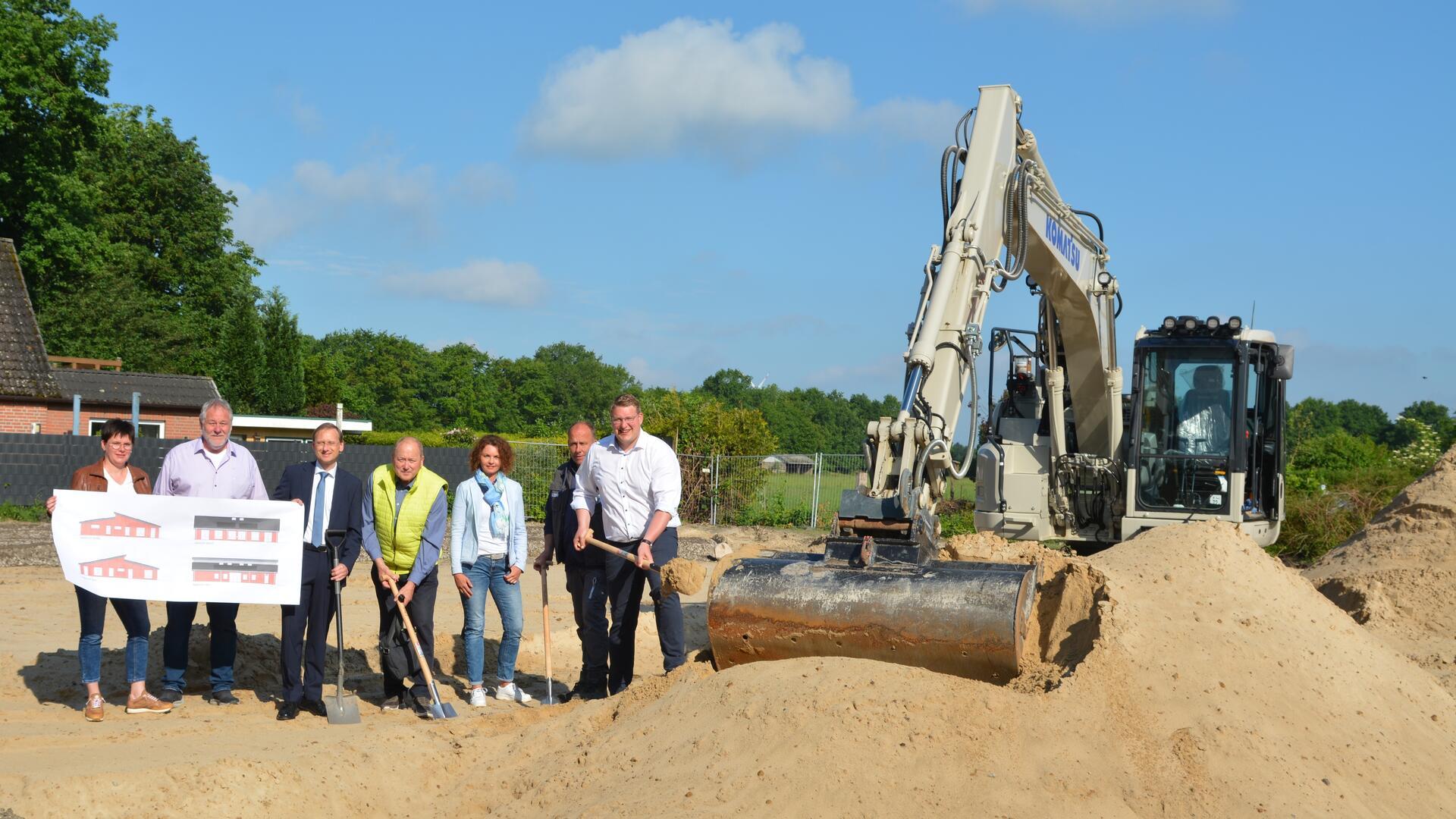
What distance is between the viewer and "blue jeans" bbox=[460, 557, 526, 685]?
791 cm

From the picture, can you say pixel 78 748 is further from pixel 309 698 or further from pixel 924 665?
pixel 924 665

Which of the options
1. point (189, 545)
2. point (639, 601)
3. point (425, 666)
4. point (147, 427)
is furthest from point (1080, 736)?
point (147, 427)

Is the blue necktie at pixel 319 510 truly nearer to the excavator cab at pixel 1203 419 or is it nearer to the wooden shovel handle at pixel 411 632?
the wooden shovel handle at pixel 411 632

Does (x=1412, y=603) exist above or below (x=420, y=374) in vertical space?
below

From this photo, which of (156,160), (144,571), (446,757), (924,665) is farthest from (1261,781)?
(156,160)

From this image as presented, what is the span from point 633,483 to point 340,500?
1.83 meters

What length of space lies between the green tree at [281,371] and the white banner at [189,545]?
36274mm

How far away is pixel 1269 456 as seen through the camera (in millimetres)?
11773

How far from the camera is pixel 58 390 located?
27078 millimetres

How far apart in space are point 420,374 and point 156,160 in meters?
36.0

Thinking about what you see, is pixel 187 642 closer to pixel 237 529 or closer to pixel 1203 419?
pixel 237 529

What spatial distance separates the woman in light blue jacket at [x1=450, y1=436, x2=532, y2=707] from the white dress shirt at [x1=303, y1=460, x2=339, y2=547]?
785 millimetres

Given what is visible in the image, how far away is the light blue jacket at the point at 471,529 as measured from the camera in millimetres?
7902

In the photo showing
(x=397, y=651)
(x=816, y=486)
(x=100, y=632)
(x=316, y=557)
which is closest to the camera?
(x=100, y=632)
